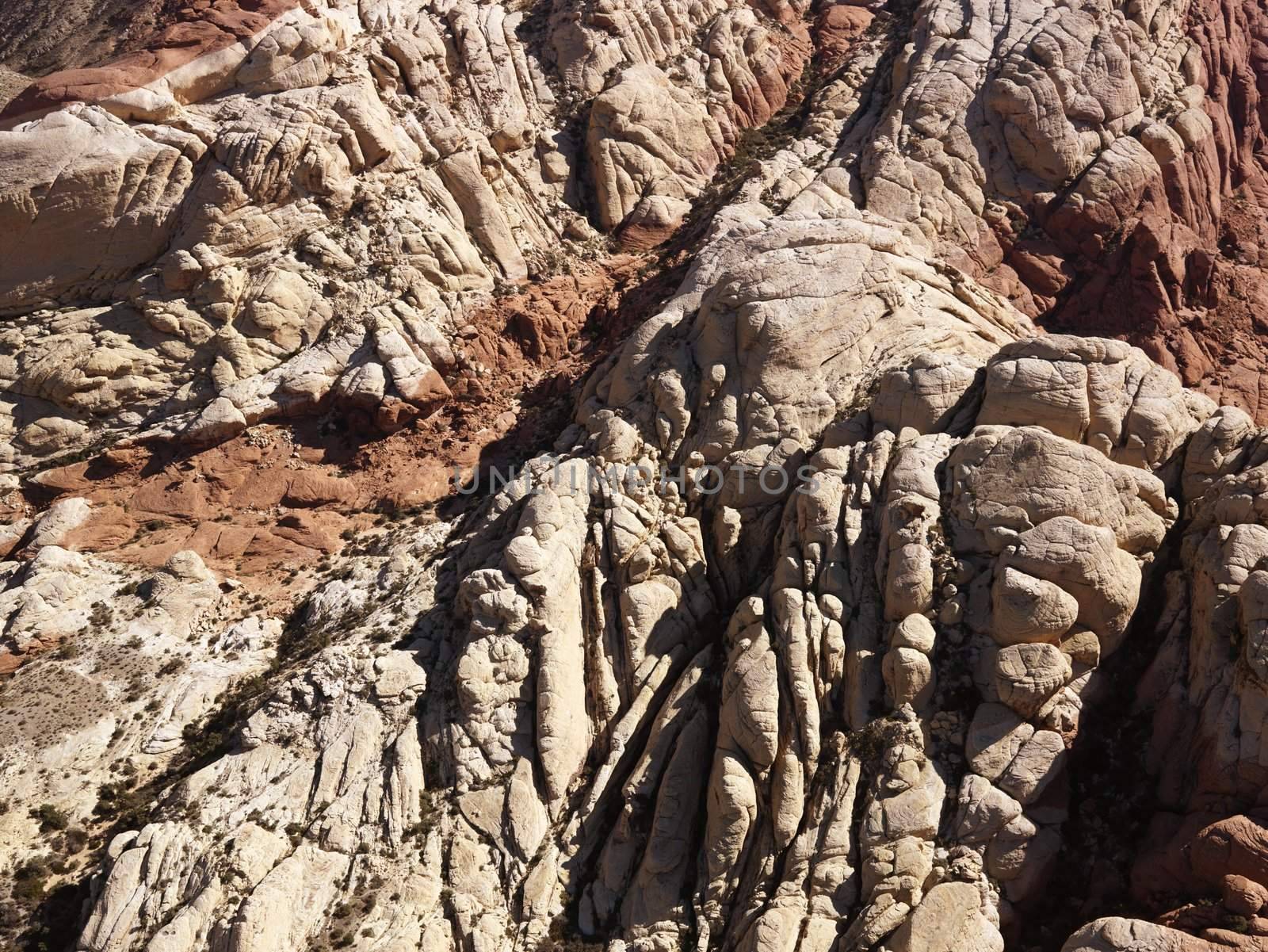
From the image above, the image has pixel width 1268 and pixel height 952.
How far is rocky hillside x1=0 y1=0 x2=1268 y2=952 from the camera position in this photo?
24.6m

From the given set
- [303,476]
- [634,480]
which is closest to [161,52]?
[303,476]

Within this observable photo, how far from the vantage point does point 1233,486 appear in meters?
25.3

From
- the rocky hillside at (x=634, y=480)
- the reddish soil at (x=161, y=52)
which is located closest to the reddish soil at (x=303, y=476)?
the rocky hillside at (x=634, y=480)

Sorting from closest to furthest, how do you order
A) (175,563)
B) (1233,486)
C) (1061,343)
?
(1233,486) < (1061,343) < (175,563)

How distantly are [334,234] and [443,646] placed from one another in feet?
63.4

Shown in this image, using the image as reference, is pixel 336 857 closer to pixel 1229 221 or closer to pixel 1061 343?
pixel 1061 343

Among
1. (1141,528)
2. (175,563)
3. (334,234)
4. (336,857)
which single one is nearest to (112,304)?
(334,234)

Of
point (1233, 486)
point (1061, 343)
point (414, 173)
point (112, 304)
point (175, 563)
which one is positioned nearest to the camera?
point (1233, 486)

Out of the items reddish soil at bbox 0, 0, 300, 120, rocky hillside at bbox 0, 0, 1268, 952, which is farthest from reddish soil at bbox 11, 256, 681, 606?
reddish soil at bbox 0, 0, 300, 120

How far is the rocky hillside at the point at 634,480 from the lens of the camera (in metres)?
24.6

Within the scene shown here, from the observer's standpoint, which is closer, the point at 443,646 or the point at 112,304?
the point at 443,646

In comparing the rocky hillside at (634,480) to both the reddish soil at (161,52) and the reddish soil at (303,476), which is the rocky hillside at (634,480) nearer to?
the reddish soil at (303,476)

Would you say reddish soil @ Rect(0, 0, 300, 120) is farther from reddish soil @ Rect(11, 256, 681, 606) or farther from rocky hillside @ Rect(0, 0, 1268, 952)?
reddish soil @ Rect(11, 256, 681, 606)

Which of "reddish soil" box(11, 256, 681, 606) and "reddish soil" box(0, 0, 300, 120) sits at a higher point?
"reddish soil" box(0, 0, 300, 120)
